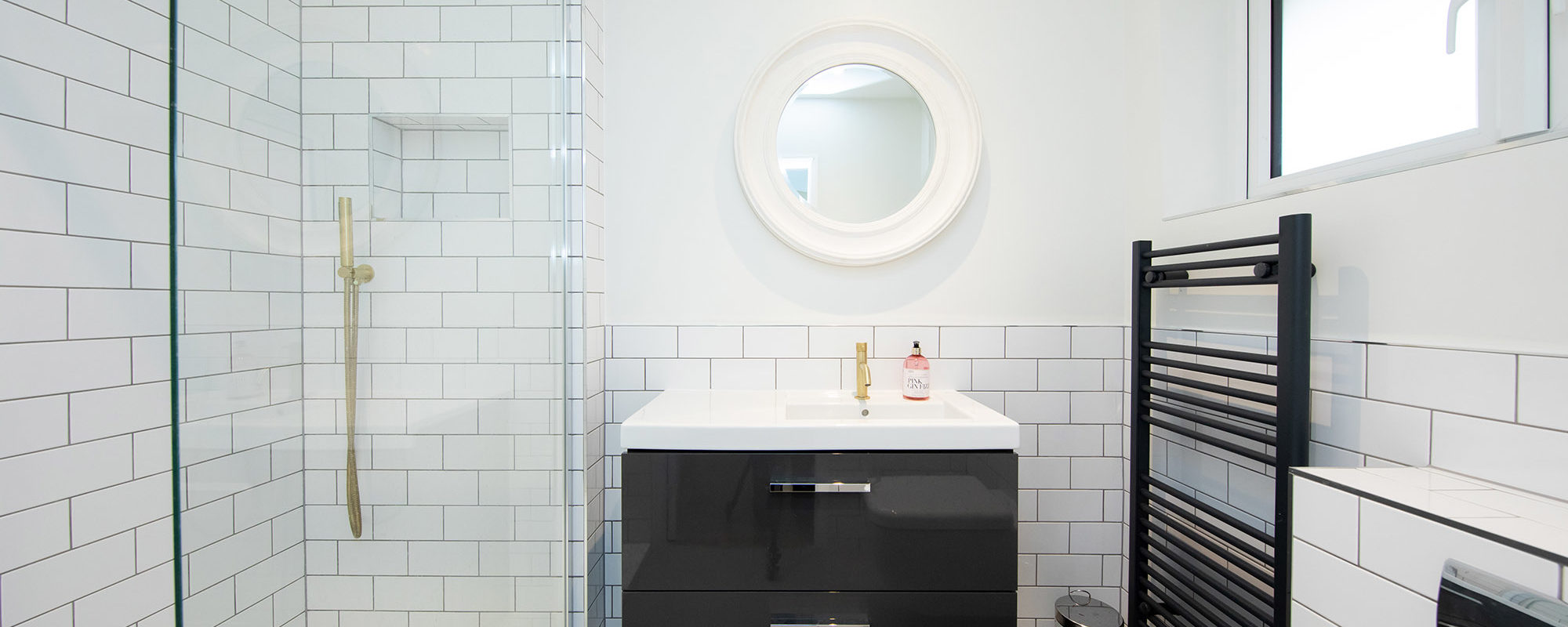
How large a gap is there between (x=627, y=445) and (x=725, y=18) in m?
1.21

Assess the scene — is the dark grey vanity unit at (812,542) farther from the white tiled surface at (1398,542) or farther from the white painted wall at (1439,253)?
the white painted wall at (1439,253)

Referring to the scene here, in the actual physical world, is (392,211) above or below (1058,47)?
below

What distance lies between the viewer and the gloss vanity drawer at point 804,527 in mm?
1312

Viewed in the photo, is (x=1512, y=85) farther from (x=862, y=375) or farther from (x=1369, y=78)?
(x=862, y=375)

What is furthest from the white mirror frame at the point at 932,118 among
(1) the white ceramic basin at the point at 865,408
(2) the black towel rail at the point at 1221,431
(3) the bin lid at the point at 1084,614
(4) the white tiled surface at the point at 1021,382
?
(3) the bin lid at the point at 1084,614

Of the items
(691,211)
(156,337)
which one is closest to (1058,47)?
(691,211)

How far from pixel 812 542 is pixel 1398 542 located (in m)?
0.91

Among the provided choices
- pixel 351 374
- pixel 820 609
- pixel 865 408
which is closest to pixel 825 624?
pixel 820 609

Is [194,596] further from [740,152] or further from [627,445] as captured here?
[740,152]

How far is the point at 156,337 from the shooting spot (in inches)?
37.5

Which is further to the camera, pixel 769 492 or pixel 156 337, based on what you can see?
pixel 769 492

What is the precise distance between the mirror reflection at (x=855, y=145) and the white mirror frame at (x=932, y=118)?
23 mm

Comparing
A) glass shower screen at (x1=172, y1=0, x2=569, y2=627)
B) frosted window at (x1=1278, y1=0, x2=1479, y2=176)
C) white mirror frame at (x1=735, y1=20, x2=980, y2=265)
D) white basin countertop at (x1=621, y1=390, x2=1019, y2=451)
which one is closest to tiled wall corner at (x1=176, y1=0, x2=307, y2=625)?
glass shower screen at (x1=172, y1=0, x2=569, y2=627)

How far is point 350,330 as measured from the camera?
3.00 ft
